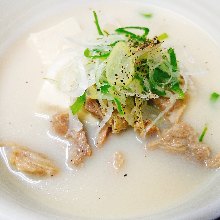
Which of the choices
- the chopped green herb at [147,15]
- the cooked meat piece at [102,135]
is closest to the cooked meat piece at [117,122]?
the cooked meat piece at [102,135]

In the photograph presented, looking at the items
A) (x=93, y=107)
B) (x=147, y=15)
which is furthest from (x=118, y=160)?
(x=147, y=15)

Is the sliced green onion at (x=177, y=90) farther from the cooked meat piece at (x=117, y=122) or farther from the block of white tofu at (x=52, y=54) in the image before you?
the block of white tofu at (x=52, y=54)

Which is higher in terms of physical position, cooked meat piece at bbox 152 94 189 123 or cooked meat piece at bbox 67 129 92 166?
cooked meat piece at bbox 152 94 189 123

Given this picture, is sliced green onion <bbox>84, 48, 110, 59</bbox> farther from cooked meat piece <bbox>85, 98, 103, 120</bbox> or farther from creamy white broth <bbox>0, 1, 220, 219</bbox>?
creamy white broth <bbox>0, 1, 220, 219</bbox>

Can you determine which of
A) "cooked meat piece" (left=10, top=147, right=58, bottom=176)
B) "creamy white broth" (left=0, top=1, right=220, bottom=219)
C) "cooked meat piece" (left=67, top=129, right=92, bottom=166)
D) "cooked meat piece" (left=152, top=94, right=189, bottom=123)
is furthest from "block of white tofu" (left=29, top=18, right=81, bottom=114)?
"cooked meat piece" (left=152, top=94, right=189, bottom=123)

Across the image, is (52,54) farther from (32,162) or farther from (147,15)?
(32,162)
